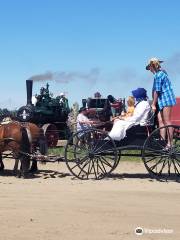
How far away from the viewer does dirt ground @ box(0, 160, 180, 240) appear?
624cm

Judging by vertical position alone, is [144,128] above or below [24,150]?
above

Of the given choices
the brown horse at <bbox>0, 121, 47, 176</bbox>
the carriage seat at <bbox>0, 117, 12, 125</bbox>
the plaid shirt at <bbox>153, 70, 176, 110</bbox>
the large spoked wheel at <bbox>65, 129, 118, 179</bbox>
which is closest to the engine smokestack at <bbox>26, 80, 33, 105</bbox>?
the carriage seat at <bbox>0, 117, 12, 125</bbox>

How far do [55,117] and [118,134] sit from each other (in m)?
11.8

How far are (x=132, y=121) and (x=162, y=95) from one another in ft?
2.47

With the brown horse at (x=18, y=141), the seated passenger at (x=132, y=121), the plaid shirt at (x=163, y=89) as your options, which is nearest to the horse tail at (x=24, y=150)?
the brown horse at (x=18, y=141)

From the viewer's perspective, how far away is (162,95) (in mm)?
10344

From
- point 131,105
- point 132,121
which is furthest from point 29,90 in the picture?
point 132,121

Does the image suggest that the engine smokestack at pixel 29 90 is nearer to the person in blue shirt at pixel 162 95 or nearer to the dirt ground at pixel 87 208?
the dirt ground at pixel 87 208

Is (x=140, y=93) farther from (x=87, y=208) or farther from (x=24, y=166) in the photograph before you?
(x=87, y=208)

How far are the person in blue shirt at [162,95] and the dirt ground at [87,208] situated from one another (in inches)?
48.1

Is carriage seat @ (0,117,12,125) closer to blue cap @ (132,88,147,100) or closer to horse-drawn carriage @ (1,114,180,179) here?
horse-drawn carriage @ (1,114,180,179)

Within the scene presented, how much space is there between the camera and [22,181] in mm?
10156

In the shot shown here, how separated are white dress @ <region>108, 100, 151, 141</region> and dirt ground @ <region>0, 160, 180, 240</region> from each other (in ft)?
2.83

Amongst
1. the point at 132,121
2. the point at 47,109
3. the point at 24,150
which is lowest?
the point at 24,150
